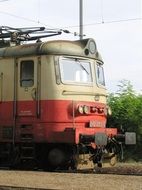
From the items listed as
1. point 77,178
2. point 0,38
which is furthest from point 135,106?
point 77,178

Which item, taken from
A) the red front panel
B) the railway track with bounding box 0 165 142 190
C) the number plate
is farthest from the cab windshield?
the railway track with bounding box 0 165 142 190

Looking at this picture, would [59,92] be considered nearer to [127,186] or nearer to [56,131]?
[56,131]

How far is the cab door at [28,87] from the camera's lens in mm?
14570

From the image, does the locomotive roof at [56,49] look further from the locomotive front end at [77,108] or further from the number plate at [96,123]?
the number plate at [96,123]

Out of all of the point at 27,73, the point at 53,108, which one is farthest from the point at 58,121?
the point at 27,73

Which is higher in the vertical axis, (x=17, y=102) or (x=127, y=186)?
(x=17, y=102)

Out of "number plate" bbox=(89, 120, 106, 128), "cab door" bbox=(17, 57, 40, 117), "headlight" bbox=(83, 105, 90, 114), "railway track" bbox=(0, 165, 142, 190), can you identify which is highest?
"cab door" bbox=(17, 57, 40, 117)

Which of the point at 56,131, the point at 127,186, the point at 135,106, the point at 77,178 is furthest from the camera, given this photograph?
the point at 135,106

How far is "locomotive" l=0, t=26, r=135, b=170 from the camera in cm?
1438

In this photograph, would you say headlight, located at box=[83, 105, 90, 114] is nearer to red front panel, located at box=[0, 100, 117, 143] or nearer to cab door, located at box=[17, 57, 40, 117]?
red front panel, located at box=[0, 100, 117, 143]

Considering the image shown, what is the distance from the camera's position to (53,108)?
14.4 m

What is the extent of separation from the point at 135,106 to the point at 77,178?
31.8ft

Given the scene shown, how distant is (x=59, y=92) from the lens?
14383 millimetres

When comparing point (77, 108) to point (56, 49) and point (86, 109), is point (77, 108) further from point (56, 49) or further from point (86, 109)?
point (56, 49)
